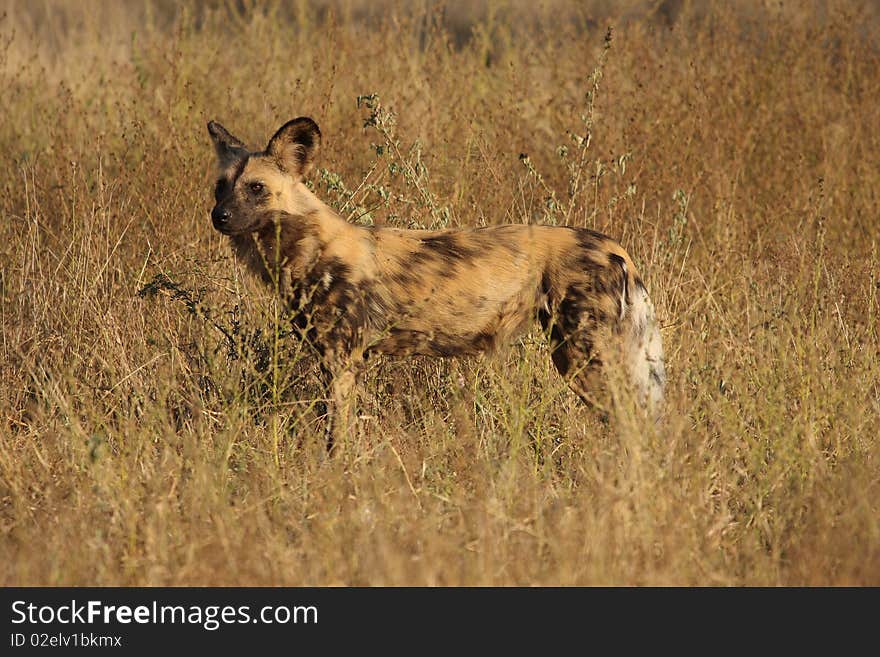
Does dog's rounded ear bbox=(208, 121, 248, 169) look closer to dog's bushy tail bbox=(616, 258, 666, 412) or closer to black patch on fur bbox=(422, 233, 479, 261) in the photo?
black patch on fur bbox=(422, 233, 479, 261)

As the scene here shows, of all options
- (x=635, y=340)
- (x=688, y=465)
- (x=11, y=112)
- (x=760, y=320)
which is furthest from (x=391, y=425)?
(x=11, y=112)

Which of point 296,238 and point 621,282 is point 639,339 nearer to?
point 621,282

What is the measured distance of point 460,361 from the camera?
451cm

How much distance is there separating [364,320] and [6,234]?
8.36 ft

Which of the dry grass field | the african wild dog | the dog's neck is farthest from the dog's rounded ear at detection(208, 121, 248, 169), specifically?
the dry grass field

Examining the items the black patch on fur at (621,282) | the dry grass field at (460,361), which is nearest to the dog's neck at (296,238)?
the dry grass field at (460,361)

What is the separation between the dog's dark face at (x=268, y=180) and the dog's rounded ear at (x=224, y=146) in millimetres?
19

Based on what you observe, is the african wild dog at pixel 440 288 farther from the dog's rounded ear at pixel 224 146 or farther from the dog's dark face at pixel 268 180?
the dog's rounded ear at pixel 224 146

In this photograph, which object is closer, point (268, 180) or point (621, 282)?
point (621, 282)

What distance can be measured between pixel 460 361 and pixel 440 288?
658mm

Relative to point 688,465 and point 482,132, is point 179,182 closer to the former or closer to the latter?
point 482,132

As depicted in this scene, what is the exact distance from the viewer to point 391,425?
4.27 meters

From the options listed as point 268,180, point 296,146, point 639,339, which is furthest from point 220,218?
point 639,339

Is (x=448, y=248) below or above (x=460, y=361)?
above
